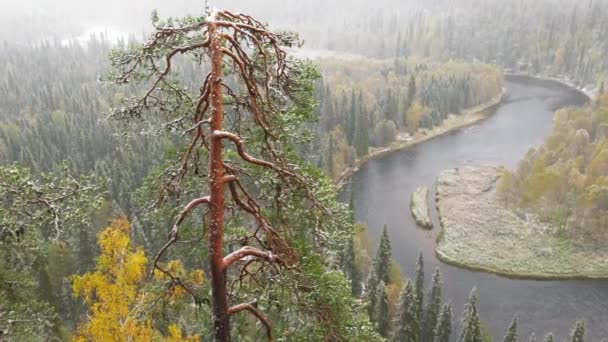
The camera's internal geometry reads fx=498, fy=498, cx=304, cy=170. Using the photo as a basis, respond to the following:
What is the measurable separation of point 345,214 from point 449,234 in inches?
2614

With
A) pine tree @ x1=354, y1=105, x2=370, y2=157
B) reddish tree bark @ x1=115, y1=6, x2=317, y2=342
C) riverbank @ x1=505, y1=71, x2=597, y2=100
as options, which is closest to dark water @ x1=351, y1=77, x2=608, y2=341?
pine tree @ x1=354, y1=105, x2=370, y2=157

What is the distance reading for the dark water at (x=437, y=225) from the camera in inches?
2173

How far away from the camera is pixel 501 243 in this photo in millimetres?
71812

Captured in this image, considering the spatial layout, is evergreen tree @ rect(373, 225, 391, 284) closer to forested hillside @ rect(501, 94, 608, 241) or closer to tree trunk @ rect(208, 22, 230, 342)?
forested hillside @ rect(501, 94, 608, 241)

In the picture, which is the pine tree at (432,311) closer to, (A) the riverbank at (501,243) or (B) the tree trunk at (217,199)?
(A) the riverbank at (501,243)

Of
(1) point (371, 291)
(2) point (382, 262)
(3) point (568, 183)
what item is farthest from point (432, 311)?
(3) point (568, 183)

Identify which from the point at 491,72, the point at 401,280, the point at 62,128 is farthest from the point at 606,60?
the point at 62,128

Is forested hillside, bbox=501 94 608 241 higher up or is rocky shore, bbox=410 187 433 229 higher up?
forested hillside, bbox=501 94 608 241

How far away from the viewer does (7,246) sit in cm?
975

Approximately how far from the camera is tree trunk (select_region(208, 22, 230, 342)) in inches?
289

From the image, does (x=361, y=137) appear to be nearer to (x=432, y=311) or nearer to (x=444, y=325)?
(x=432, y=311)

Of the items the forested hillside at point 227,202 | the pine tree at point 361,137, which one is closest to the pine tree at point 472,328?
the forested hillside at point 227,202

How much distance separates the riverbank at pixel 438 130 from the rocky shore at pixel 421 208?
14098 mm

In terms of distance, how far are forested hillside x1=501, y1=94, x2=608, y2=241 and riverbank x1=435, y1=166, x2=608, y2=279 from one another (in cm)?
253
